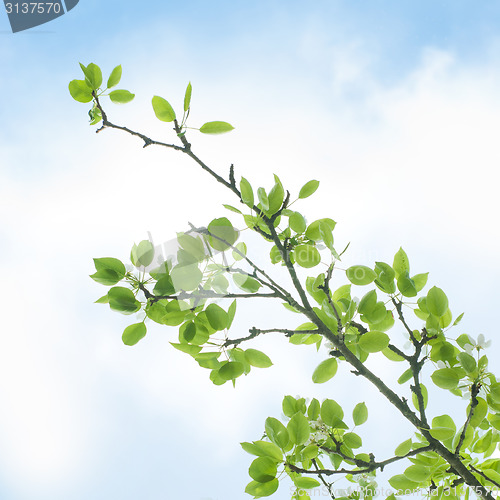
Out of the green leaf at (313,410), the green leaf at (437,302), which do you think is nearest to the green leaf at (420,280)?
the green leaf at (437,302)

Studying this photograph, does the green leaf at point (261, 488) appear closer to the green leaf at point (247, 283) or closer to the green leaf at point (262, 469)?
the green leaf at point (262, 469)

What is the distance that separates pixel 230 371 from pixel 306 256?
0.95 feet

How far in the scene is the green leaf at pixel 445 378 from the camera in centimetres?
92

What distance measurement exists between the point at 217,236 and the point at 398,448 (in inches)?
22.7

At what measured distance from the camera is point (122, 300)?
886 mm

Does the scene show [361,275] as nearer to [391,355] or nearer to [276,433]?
[391,355]

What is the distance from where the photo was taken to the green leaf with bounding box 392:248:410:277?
99cm

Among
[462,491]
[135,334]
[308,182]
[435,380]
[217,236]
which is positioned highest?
[308,182]

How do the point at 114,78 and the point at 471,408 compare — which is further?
the point at 114,78

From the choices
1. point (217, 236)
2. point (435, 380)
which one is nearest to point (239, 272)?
point (217, 236)

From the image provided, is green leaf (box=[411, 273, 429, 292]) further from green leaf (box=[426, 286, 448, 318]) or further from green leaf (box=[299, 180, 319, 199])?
green leaf (box=[299, 180, 319, 199])

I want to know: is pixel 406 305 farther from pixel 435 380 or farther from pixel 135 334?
pixel 135 334

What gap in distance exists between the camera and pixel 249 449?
0.91 meters

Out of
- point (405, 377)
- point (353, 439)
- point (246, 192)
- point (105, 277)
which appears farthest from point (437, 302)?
point (105, 277)
